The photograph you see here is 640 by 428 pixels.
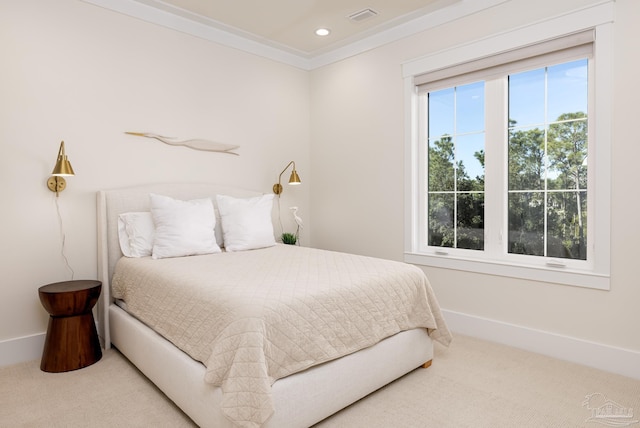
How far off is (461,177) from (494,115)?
1.80 feet

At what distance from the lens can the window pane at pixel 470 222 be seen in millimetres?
3139

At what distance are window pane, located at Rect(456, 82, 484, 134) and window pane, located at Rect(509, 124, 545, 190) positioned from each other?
0.95 feet

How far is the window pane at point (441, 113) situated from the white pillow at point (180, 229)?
2.11 meters

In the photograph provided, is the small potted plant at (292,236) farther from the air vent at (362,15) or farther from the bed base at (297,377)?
the air vent at (362,15)

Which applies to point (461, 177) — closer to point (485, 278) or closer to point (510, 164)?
point (510, 164)

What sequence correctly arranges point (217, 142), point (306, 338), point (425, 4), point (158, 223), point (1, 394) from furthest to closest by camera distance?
1. point (217, 142)
2. point (425, 4)
3. point (158, 223)
4. point (1, 394)
5. point (306, 338)

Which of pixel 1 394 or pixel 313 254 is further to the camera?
pixel 313 254

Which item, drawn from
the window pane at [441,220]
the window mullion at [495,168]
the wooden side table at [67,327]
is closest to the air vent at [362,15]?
the window mullion at [495,168]

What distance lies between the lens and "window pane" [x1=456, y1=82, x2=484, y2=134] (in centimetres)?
313

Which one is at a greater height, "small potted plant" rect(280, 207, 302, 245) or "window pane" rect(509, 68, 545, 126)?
"window pane" rect(509, 68, 545, 126)

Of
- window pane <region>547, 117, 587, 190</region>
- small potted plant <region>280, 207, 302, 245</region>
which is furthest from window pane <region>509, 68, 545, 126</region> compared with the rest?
small potted plant <region>280, 207, 302, 245</region>

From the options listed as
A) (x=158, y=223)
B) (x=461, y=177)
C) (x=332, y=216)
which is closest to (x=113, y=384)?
(x=158, y=223)

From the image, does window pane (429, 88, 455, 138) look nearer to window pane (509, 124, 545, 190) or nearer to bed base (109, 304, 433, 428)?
window pane (509, 124, 545, 190)

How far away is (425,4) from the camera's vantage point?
10.2 ft
